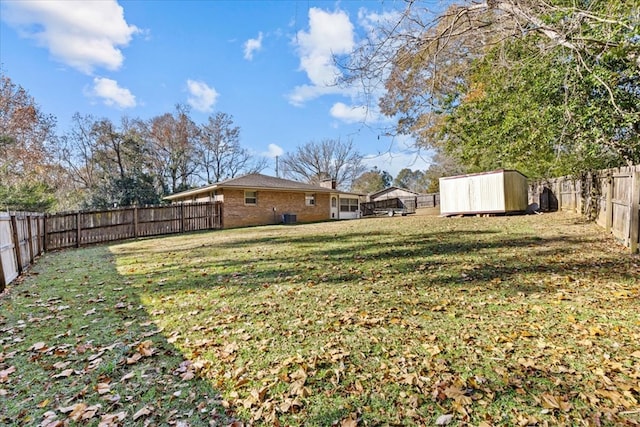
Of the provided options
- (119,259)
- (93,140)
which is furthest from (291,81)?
(93,140)

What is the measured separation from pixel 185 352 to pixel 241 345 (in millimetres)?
546

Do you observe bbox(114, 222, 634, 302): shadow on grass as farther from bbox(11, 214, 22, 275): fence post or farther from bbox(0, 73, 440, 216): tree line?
bbox(0, 73, 440, 216): tree line

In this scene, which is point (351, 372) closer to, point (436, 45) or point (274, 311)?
point (274, 311)

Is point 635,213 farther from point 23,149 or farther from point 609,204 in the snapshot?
point 23,149

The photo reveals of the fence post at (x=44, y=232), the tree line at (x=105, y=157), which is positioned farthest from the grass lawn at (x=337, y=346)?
the tree line at (x=105, y=157)

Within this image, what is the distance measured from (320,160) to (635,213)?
129 feet

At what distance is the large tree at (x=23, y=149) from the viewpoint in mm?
19672

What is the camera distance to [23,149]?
2095 centimetres

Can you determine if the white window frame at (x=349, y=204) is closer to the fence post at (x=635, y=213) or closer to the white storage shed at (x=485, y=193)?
the white storage shed at (x=485, y=193)

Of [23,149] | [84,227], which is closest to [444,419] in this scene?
[84,227]

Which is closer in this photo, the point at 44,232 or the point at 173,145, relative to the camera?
the point at 44,232

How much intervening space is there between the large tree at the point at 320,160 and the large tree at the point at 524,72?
28.6 metres

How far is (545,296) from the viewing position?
13.4 ft

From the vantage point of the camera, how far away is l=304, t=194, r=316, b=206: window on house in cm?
2242
